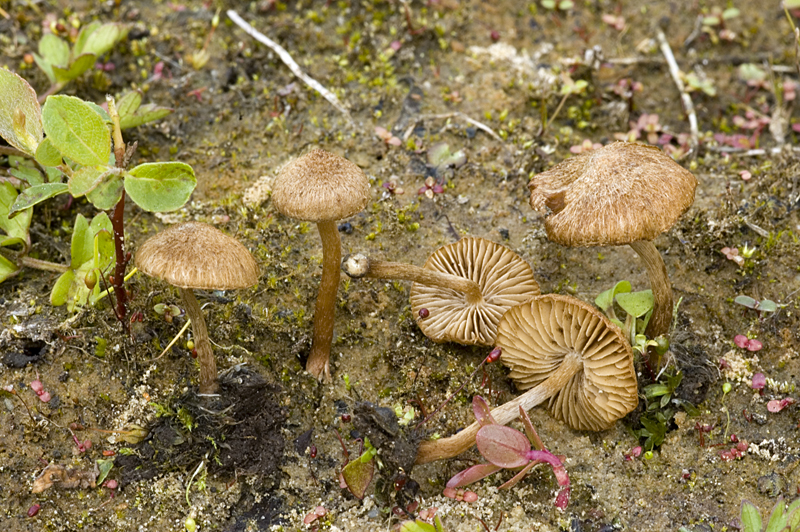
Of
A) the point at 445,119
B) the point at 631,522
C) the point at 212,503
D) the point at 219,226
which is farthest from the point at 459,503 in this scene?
the point at 445,119

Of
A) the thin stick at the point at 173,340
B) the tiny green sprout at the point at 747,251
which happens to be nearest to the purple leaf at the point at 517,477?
the thin stick at the point at 173,340

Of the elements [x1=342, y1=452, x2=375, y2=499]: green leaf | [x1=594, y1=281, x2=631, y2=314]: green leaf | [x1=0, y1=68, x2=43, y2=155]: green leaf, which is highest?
[x1=0, y1=68, x2=43, y2=155]: green leaf

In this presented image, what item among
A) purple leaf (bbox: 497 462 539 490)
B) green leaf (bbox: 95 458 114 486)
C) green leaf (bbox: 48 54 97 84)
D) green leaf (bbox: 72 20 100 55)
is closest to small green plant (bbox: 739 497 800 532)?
purple leaf (bbox: 497 462 539 490)

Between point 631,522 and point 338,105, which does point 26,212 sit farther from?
point 631,522

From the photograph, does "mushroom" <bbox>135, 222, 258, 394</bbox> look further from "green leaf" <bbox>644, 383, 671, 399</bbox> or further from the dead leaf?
"green leaf" <bbox>644, 383, 671, 399</bbox>

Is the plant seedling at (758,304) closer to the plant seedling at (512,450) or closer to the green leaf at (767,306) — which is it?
the green leaf at (767,306)

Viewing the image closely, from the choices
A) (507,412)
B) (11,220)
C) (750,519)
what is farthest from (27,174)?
(750,519)
